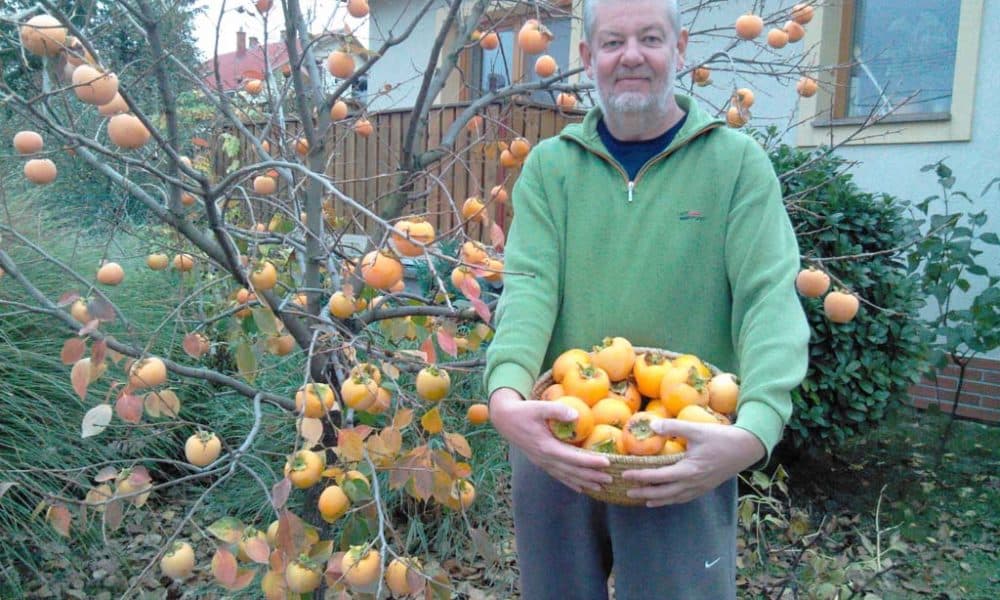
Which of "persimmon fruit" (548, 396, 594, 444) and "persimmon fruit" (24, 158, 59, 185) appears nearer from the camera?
"persimmon fruit" (548, 396, 594, 444)

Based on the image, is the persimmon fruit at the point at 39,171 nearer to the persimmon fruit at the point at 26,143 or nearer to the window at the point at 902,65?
the persimmon fruit at the point at 26,143

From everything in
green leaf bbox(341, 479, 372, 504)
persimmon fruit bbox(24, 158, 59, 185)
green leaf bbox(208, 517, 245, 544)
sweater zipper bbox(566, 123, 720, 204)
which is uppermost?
sweater zipper bbox(566, 123, 720, 204)

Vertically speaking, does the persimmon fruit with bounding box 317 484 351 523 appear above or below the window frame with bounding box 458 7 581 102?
below

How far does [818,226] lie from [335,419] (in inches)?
97.2

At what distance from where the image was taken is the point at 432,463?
163 centimetres

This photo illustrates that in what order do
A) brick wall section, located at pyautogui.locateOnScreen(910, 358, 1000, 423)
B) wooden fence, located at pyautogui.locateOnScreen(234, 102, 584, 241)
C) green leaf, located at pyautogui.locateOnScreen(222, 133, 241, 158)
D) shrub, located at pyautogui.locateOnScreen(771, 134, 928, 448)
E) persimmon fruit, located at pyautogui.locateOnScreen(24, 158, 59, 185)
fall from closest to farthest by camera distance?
persimmon fruit, located at pyautogui.locateOnScreen(24, 158, 59, 185), shrub, located at pyautogui.locateOnScreen(771, 134, 928, 448), green leaf, located at pyautogui.locateOnScreen(222, 133, 241, 158), brick wall section, located at pyautogui.locateOnScreen(910, 358, 1000, 423), wooden fence, located at pyautogui.locateOnScreen(234, 102, 584, 241)

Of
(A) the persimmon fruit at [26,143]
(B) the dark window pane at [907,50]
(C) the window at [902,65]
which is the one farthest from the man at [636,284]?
(B) the dark window pane at [907,50]

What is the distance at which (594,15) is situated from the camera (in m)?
1.52

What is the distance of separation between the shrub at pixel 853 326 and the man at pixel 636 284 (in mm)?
2094

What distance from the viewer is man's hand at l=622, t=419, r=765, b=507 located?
123 cm

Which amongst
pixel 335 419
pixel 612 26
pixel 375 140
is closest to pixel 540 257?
pixel 612 26

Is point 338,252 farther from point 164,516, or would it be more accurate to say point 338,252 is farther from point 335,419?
point 164,516

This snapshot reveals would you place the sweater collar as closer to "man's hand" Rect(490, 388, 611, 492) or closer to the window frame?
"man's hand" Rect(490, 388, 611, 492)

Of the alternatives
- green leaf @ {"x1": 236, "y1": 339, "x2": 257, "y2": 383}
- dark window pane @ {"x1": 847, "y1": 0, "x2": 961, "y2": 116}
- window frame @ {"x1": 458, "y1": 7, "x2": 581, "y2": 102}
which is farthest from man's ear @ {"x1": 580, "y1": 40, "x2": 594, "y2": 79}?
dark window pane @ {"x1": 847, "y1": 0, "x2": 961, "y2": 116}
